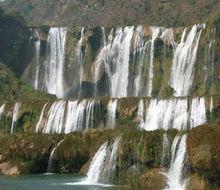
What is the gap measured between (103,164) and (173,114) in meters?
19.5

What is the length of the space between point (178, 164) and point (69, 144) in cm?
1439

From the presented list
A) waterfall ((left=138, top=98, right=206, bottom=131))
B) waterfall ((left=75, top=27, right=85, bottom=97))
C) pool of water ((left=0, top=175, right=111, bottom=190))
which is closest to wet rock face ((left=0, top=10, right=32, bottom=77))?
waterfall ((left=75, top=27, right=85, bottom=97))

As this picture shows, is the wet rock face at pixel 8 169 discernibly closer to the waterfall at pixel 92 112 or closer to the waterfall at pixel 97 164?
the waterfall at pixel 97 164

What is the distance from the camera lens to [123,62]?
103m

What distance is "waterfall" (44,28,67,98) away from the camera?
10981 cm

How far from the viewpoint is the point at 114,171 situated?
49562 mm

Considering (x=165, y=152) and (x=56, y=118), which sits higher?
(x=56, y=118)

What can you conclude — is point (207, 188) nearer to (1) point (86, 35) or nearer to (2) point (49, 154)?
(2) point (49, 154)

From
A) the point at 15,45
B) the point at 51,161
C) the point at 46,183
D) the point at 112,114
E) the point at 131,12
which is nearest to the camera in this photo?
the point at 46,183

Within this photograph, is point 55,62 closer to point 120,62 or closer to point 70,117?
point 120,62

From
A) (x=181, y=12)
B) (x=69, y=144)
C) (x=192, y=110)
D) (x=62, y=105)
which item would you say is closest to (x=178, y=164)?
(x=69, y=144)

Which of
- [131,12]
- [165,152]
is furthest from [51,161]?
[131,12]

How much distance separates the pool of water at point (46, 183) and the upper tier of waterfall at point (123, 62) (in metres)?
38.8

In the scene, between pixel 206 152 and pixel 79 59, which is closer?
pixel 206 152
